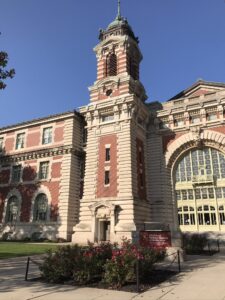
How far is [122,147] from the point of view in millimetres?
32344

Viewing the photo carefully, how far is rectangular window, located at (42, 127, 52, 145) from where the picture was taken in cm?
3938

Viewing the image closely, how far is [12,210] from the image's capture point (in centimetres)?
3878

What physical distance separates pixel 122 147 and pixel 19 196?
1661 centimetres

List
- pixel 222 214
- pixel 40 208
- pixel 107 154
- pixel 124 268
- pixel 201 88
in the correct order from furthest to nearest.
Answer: pixel 201 88
pixel 40 208
pixel 107 154
pixel 222 214
pixel 124 268

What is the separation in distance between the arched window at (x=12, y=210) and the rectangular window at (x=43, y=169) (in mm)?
5028

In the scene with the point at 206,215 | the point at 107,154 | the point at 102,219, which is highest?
the point at 107,154

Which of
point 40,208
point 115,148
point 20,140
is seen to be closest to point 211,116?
point 115,148

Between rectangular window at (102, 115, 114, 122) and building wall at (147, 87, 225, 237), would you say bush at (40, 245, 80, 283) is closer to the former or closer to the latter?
building wall at (147, 87, 225, 237)

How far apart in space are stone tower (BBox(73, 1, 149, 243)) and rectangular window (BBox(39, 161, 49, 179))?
7.19 metres

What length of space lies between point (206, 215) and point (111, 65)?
2320 cm

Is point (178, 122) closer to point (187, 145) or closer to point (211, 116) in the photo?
point (187, 145)

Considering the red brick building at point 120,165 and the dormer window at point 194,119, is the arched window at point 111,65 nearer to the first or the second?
the red brick building at point 120,165

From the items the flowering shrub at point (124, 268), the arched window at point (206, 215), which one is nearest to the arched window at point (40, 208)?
the arched window at point (206, 215)

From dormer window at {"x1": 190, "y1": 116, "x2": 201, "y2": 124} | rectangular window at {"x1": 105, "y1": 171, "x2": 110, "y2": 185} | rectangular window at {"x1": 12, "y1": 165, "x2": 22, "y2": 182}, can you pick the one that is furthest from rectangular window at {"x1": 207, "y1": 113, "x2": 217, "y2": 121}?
rectangular window at {"x1": 12, "y1": 165, "x2": 22, "y2": 182}
